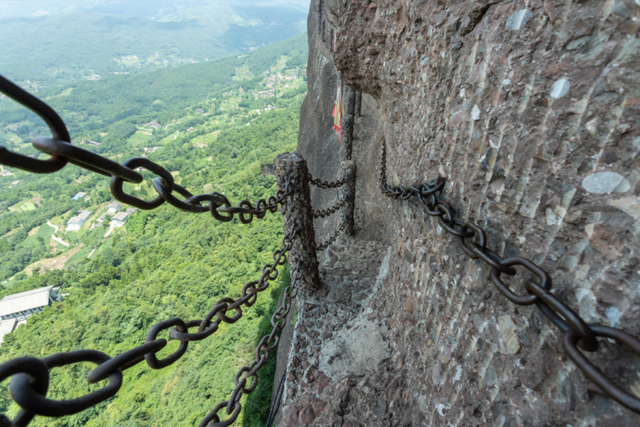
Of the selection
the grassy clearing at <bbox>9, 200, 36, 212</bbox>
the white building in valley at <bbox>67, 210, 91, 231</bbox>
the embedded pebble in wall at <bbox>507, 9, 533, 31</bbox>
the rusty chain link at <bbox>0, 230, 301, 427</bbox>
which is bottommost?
the grassy clearing at <bbox>9, 200, 36, 212</bbox>

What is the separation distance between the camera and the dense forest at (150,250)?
10.9 metres

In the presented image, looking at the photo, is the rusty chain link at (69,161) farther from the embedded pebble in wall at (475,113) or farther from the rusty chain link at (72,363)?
the embedded pebble in wall at (475,113)

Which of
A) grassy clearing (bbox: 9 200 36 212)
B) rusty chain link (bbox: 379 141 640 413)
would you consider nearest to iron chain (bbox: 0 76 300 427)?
rusty chain link (bbox: 379 141 640 413)

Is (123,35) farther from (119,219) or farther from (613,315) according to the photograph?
(613,315)

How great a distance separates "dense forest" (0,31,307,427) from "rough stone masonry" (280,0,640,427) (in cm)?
643

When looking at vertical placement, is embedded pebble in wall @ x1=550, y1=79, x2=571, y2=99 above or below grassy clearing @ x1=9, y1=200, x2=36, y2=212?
above

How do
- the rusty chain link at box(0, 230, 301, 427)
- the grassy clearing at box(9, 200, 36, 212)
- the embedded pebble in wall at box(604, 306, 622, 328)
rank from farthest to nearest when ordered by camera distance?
the grassy clearing at box(9, 200, 36, 212) → the embedded pebble in wall at box(604, 306, 622, 328) → the rusty chain link at box(0, 230, 301, 427)

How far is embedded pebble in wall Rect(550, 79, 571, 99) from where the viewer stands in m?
0.79

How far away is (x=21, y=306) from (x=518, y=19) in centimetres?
4021

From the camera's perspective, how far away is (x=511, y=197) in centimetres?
98

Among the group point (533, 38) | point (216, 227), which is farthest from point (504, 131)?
point (216, 227)

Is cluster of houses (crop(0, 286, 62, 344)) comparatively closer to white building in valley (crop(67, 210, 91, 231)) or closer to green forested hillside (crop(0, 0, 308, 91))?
white building in valley (crop(67, 210, 91, 231))

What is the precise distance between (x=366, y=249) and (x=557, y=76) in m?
3.63

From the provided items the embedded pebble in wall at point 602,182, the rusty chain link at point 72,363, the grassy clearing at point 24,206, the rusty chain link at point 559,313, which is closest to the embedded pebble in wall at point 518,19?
the embedded pebble in wall at point 602,182
